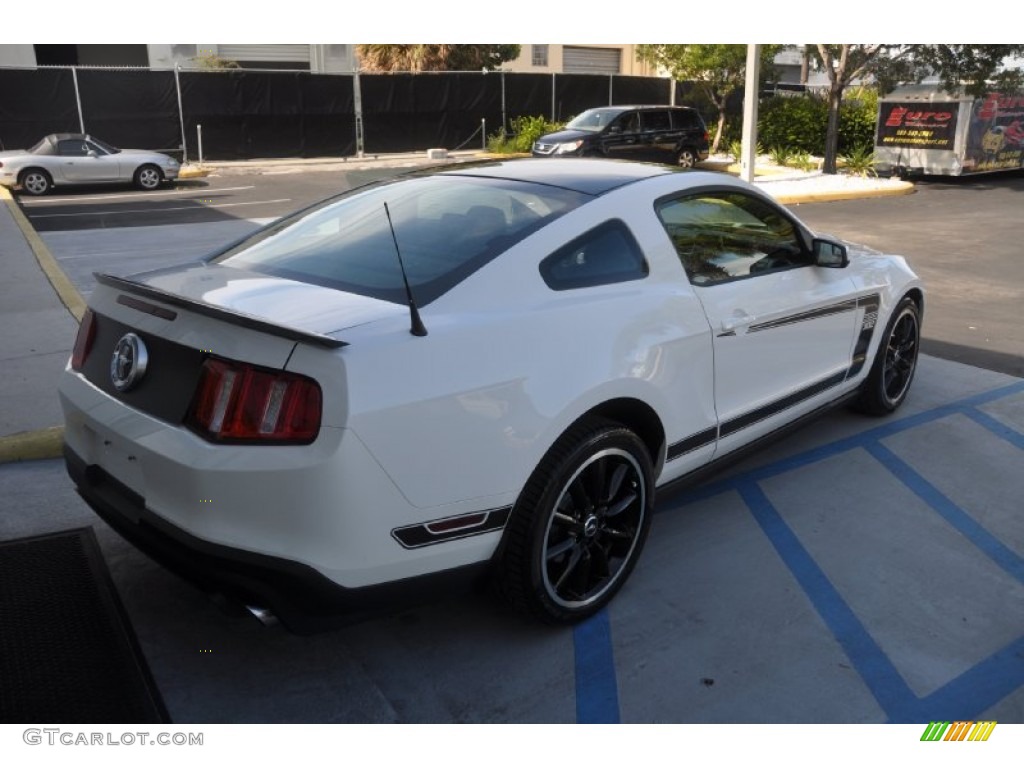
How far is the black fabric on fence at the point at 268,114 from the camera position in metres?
24.8

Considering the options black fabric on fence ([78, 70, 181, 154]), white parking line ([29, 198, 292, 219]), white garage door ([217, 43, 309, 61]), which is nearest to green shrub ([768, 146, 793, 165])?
white parking line ([29, 198, 292, 219])

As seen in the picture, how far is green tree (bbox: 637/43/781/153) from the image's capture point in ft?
79.0

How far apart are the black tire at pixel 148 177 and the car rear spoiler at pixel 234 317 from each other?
17.7 meters

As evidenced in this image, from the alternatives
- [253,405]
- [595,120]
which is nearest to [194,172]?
[595,120]

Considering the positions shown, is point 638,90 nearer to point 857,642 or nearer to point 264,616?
point 857,642

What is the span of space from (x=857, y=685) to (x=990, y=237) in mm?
12102

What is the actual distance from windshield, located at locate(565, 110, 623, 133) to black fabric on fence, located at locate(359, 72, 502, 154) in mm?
7492

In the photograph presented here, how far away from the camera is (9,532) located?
3.87m

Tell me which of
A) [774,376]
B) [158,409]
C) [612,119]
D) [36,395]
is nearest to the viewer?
[158,409]

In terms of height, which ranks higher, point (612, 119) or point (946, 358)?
point (612, 119)

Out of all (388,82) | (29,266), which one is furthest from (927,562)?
(388,82)

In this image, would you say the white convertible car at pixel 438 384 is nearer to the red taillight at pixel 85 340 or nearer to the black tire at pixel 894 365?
the red taillight at pixel 85 340

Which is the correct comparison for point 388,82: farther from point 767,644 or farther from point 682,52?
point 767,644
